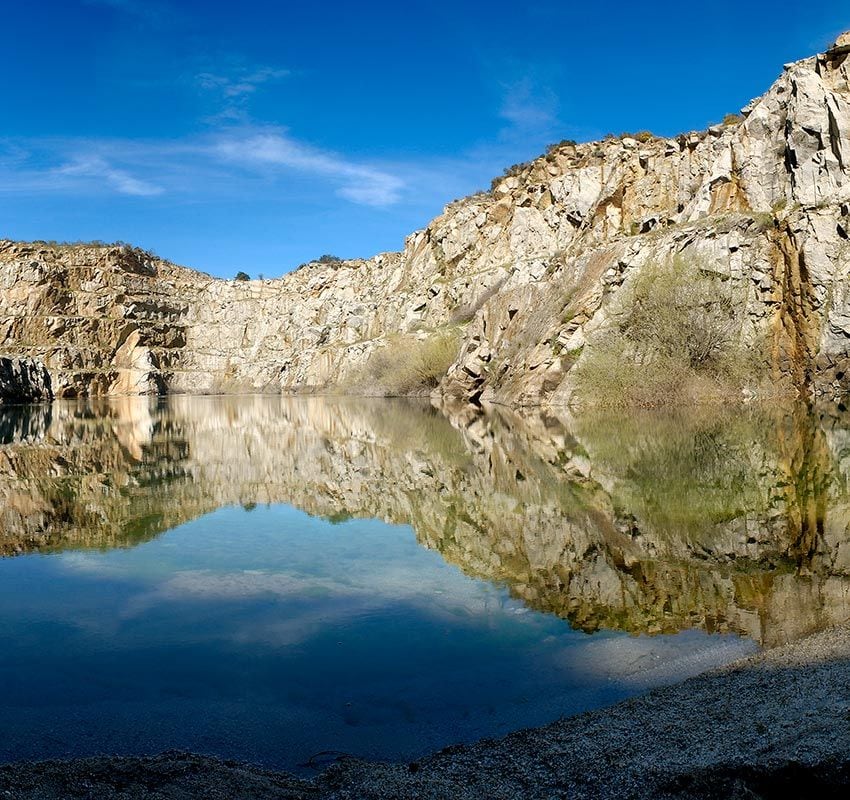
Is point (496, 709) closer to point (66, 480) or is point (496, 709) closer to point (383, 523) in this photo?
point (383, 523)

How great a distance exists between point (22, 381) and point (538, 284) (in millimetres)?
70573

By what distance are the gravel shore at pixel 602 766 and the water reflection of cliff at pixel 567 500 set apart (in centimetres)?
228

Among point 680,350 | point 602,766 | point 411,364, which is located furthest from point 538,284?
point 602,766

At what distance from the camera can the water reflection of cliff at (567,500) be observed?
9.25m

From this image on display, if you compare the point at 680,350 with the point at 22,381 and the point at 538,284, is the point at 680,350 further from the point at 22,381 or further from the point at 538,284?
the point at 22,381

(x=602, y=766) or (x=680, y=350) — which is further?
(x=680, y=350)

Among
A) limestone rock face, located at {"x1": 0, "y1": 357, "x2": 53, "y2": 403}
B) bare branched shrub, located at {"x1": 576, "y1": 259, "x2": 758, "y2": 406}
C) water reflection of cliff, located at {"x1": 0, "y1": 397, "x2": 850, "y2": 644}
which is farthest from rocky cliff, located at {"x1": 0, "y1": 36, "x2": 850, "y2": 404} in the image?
water reflection of cliff, located at {"x1": 0, "y1": 397, "x2": 850, "y2": 644}

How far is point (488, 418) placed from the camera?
45156 mm

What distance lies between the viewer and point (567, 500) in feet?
52.5

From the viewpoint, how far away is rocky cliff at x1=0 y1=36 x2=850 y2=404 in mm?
51969

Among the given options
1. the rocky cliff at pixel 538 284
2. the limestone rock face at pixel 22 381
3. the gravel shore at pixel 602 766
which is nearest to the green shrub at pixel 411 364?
the rocky cliff at pixel 538 284

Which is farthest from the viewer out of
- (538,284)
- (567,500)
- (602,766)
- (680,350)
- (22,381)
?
(22,381)

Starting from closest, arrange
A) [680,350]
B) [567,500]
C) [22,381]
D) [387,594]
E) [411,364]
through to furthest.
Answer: [387,594]
[567,500]
[680,350]
[411,364]
[22,381]

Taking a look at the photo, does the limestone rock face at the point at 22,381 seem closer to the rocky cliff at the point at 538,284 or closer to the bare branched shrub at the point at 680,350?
the rocky cliff at the point at 538,284
